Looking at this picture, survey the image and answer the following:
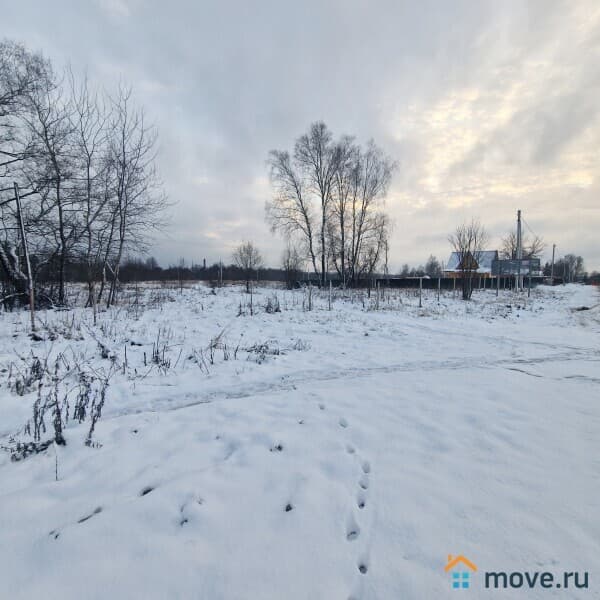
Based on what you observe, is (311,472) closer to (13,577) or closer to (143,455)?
(143,455)

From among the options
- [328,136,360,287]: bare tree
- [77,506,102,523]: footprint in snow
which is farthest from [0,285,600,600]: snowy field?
[328,136,360,287]: bare tree

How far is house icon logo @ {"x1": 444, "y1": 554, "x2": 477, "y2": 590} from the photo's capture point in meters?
1.45

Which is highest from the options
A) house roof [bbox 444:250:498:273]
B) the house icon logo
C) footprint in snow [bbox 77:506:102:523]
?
house roof [bbox 444:250:498:273]

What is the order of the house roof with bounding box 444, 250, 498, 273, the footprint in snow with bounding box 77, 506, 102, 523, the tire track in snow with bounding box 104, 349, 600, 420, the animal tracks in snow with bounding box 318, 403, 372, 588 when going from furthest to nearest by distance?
the house roof with bounding box 444, 250, 498, 273, the tire track in snow with bounding box 104, 349, 600, 420, the footprint in snow with bounding box 77, 506, 102, 523, the animal tracks in snow with bounding box 318, 403, 372, 588

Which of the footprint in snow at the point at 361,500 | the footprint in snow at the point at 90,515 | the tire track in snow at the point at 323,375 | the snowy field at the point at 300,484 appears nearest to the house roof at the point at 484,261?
the tire track in snow at the point at 323,375

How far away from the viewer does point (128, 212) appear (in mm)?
13195

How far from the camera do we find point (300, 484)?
2160mm

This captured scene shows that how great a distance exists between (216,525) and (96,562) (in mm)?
628

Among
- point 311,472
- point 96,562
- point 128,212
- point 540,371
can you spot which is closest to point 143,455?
point 96,562

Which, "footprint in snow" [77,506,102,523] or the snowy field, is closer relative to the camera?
the snowy field

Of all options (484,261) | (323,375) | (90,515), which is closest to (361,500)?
(90,515)

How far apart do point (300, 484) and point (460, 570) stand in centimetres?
107

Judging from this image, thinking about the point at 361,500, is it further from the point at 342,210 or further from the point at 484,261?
the point at 484,261

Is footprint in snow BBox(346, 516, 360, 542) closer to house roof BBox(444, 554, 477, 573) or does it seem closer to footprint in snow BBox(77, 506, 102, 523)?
house roof BBox(444, 554, 477, 573)
